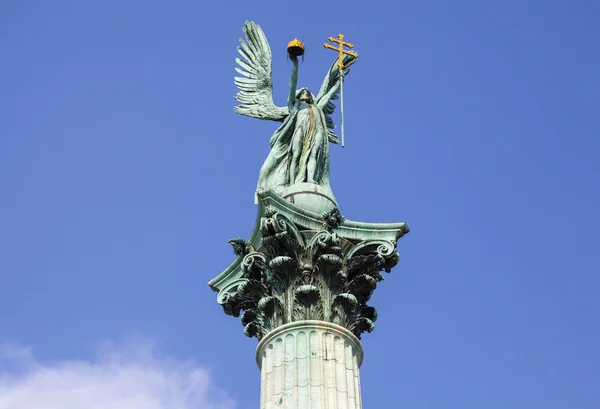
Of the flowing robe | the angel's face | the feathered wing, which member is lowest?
the flowing robe

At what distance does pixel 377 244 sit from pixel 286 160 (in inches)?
156

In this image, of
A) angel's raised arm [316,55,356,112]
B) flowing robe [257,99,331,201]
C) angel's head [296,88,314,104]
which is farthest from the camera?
angel's raised arm [316,55,356,112]

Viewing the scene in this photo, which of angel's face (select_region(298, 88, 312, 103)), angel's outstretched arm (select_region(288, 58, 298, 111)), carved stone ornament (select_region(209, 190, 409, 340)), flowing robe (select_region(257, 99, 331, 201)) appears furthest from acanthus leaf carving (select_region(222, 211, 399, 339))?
angel's face (select_region(298, 88, 312, 103))

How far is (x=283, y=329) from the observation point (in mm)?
23484

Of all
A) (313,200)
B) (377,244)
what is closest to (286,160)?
Answer: (313,200)

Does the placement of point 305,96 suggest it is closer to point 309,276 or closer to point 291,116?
point 291,116

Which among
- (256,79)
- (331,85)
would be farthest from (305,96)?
(256,79)

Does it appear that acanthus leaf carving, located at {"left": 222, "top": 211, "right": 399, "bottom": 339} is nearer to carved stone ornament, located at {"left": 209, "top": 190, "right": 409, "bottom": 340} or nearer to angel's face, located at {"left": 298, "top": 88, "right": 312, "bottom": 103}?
carved stone ornament, located at {"left": 209, "top": 190, "right": 409, "bottom": 340}

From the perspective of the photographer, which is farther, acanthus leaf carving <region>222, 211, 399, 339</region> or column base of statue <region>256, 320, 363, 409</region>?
acanthus leaf carving <region>222, 211, 399, 339</region>

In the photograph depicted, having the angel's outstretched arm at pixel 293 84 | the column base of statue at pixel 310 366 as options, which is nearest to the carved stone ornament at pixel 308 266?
the column base of statue at pixel 310 366

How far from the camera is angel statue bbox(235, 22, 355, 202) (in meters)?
27.1

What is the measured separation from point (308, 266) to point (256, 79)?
856 centimetres

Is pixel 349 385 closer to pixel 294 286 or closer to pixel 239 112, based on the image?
pixel 294 286

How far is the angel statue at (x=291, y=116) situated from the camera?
2712 cm
